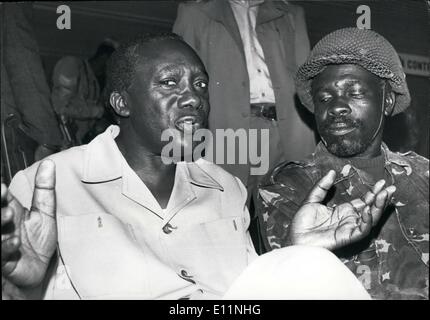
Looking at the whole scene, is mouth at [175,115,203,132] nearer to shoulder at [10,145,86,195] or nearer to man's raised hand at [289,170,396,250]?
shoulder at [10,145,86,195]

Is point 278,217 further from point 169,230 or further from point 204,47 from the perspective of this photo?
point 204,47

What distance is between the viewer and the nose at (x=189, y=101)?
2590 mm

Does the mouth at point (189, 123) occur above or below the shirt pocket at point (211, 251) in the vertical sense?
above

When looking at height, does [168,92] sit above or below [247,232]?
above

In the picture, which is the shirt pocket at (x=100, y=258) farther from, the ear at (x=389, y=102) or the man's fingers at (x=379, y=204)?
the ear at (x=389, y=102)

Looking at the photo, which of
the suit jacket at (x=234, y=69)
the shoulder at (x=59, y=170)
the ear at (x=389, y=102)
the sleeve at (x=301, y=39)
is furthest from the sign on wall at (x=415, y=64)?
the shoulder at (x=59, y=170)

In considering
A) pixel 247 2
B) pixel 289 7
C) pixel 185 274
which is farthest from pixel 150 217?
pixel 289 7

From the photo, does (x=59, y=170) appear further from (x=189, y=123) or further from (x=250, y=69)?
(x=250, y=69)

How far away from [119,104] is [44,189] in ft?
2.50

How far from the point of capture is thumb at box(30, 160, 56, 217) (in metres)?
2.01

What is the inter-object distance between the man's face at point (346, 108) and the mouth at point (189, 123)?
0.53 m

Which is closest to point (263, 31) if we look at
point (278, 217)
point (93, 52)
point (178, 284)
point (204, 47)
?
point (204, 47)

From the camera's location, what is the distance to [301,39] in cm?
349


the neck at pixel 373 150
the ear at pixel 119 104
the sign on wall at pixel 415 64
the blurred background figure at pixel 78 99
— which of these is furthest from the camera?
the blurred background figure at pixel 78 99
